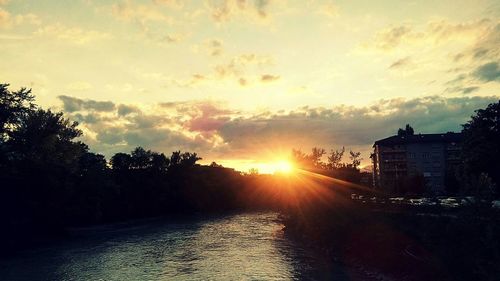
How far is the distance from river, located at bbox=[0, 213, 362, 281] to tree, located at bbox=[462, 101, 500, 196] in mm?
31264

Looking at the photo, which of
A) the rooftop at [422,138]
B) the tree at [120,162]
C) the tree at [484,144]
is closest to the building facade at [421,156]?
the rooftop at [422,138]

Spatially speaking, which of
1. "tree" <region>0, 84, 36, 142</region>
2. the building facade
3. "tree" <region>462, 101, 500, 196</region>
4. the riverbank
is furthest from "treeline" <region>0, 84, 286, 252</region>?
the building facade

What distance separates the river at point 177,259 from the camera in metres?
36.0

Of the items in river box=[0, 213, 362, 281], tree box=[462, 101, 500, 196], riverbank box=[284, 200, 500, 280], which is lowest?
river box=[0, 213, 362, 281]

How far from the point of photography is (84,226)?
3187 inches

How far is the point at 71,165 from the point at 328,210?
47.6 m

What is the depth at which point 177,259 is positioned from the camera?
43.3m

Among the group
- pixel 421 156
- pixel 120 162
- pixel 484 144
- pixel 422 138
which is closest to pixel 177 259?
pixel 484 144

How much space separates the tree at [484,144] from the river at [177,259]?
31264 mm

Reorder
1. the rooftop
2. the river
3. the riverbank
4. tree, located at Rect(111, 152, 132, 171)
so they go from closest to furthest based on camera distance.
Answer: the riverbank < the river < tree, located at Rect(111, 152, 132, 171) < the rooftop

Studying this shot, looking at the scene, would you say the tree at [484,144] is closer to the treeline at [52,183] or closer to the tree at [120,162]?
the treeline at [52,183]

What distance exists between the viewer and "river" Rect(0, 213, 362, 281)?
36.0 metres

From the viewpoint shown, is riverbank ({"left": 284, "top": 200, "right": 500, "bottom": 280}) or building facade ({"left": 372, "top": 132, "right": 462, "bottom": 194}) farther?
building facade ({"left": 372, "top": 132, "right": 462, "bottom": 194})

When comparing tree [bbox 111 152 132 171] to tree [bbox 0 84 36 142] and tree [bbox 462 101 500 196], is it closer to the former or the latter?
tree [bbox 0 84 36 142]
